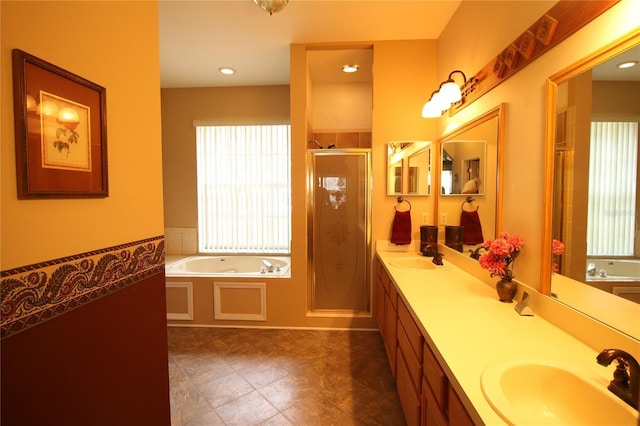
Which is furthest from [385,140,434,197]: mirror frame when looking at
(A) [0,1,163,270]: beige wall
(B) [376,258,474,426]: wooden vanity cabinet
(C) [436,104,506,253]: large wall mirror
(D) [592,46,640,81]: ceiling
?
(A) [0,1,163,270]: beige wall

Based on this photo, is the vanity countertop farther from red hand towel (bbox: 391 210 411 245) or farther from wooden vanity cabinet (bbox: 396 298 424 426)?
red hand towel (bbox: 391 210 411 245)

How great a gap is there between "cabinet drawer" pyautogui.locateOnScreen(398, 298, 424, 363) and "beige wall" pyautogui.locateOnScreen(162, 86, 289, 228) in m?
2.82

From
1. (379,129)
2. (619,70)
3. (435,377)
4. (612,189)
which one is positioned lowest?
(435,377)

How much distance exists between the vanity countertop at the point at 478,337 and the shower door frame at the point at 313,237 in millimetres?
1257

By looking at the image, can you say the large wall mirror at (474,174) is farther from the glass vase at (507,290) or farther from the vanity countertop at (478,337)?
the vanity countertop at (478,337)

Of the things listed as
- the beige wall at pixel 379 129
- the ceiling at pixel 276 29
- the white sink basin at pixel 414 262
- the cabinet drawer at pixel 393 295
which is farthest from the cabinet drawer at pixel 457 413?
the ceiling at pixel 276 29

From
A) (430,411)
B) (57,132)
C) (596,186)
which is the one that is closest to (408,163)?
(596,186)

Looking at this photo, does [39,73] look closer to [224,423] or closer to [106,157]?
[106,157]

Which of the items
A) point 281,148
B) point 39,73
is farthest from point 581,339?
point 281,148

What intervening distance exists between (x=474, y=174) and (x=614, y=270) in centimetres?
107

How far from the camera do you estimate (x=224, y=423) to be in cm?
165

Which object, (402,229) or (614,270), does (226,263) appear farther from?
(614,270)

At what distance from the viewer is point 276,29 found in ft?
7.71

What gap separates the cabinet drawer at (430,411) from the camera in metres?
0.95
